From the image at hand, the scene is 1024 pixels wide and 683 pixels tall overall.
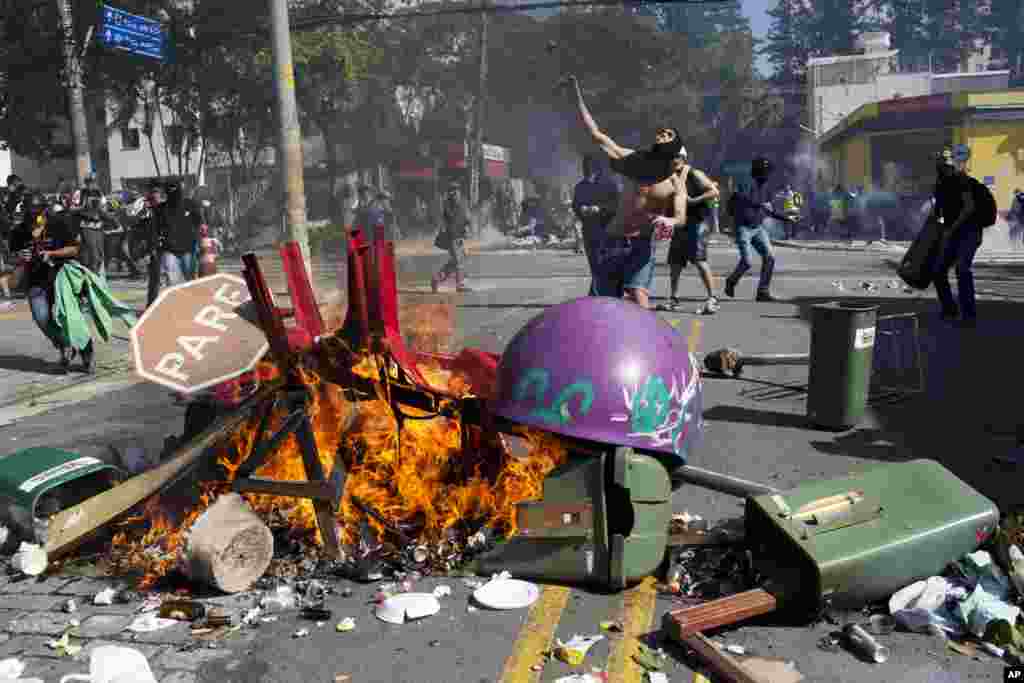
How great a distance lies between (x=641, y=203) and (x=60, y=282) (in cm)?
592

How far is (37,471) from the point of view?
5.19 metres

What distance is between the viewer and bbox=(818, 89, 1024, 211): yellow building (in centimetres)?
3275

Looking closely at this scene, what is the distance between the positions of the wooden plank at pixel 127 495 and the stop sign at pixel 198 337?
273mm

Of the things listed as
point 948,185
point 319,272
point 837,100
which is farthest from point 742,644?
point 837,100

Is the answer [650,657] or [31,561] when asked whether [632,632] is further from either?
[31,561]

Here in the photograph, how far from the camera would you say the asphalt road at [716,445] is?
3717 millimetres

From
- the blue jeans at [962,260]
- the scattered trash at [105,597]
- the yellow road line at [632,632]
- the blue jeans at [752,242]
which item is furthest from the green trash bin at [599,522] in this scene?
the blue jeans at [752,242]

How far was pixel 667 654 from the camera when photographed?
12.3ft

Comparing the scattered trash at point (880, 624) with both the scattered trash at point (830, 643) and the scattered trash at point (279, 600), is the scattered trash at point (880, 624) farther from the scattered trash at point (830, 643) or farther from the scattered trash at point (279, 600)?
the scattered trash at point (279, 600)

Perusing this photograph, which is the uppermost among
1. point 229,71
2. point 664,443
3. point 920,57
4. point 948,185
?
point 920,57

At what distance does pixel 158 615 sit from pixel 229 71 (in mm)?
29722

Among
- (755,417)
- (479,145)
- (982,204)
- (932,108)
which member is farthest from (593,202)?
(479,145)

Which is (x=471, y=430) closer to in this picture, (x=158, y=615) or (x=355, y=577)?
(x=355, y=577)

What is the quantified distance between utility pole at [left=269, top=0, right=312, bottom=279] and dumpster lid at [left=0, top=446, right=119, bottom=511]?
884 cm
